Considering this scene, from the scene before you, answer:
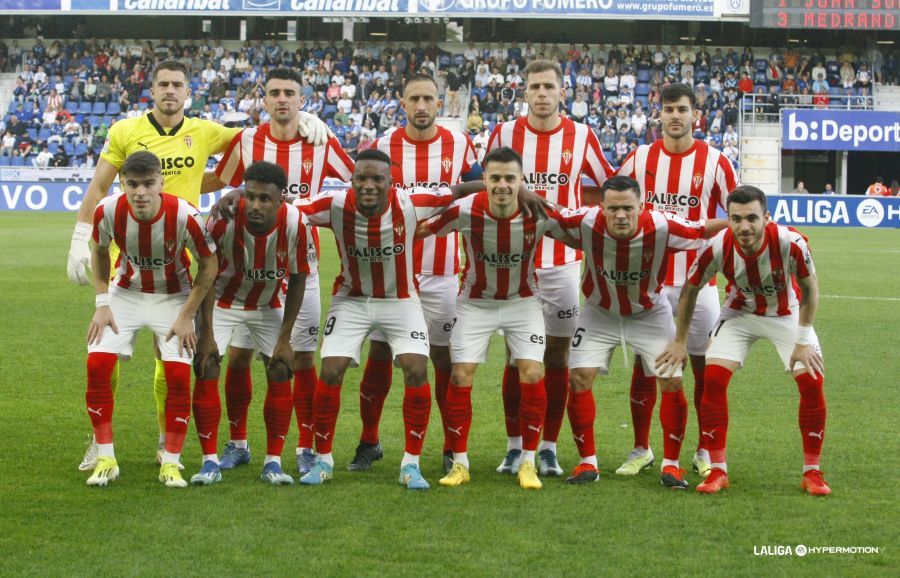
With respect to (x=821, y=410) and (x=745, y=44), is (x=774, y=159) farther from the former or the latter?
(x=821, y=410)

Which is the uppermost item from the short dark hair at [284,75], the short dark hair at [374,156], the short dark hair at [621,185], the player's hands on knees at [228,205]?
the short dark hair at [284,75]

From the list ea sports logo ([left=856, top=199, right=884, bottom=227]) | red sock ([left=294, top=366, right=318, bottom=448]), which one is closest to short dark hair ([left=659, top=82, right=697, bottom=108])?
red sock ([left=294, top=366, right=318, bottom=448])

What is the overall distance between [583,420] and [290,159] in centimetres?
221

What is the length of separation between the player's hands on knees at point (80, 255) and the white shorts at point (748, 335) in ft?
10.7

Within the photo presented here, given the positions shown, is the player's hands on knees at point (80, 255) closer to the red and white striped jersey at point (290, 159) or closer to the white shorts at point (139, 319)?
the white shorts at point (139, 319)

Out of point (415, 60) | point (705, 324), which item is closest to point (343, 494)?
point (705, 324)

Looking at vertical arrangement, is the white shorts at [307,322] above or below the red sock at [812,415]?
above

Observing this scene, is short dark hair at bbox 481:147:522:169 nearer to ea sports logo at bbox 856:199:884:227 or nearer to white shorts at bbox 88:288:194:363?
white shorts at bbox 88:288:194:363

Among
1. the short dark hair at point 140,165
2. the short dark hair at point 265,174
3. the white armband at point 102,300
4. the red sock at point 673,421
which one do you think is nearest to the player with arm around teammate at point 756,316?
the red sock at point 673,421

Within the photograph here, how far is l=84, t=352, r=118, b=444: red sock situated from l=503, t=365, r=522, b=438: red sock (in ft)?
6.92

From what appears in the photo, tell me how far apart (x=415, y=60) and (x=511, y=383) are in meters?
31.6

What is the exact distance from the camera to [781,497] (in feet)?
18.1

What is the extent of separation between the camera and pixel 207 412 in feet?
19.2

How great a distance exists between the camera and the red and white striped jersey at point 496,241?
5965 millimetres
